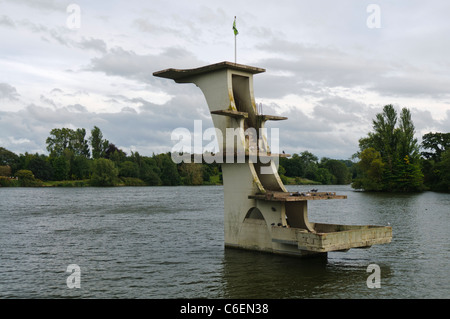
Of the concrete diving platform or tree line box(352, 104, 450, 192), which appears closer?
the concrete diving platform

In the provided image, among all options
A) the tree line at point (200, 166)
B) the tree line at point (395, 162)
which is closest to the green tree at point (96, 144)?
the tree line at point (200, 166)

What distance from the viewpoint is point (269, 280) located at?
22.7 meters

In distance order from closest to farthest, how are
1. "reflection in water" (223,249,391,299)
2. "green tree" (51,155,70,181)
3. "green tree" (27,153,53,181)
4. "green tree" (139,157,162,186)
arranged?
"reflection in water" (223,249,391,299) → "green tree" (27,153,53,181) → "green tree" (51,155,70,181) → "green tree" (139,157,162,186)

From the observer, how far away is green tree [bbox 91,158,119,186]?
5477 inches

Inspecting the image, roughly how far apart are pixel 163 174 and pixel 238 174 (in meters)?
131

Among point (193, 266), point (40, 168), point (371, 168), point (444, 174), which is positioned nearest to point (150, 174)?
A: point (40, 168)

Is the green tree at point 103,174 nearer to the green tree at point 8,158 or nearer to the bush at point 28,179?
the bush at point 28,179

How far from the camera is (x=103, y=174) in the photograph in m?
139

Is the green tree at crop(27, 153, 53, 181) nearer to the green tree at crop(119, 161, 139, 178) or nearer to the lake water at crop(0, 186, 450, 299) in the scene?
the green tree at crop(119, 161, 139, 178)

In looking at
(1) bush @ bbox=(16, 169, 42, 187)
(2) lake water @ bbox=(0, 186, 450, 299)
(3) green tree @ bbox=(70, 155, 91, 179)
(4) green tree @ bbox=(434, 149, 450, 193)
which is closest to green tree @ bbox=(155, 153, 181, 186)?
(3) green tree @ bbox=(70, 155, 91, 179)

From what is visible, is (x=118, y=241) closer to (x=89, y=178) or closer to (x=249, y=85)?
(x=249, y=85)
